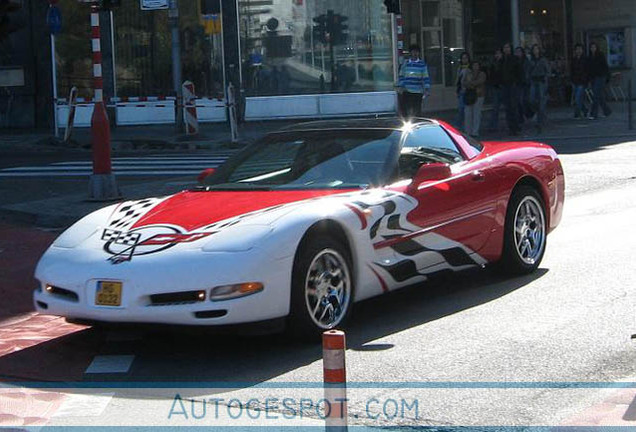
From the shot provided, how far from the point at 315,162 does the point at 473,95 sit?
50.5 feet

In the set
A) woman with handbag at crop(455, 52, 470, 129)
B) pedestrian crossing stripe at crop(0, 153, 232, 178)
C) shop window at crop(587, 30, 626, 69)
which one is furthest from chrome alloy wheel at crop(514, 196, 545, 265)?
shop window at crop(587, 30, 626, 69)

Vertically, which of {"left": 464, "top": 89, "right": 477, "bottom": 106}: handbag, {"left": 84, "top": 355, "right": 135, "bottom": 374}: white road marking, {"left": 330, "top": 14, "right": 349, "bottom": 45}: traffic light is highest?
{"left": 330, "top": 14, "right": 349, "bottom": 45}: traffic light

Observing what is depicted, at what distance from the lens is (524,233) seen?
8.91m

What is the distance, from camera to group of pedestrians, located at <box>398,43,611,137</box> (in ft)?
72.2

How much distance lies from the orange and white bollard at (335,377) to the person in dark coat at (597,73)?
75.0 ft

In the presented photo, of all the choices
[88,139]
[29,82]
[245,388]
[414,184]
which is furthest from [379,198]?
[29,82]

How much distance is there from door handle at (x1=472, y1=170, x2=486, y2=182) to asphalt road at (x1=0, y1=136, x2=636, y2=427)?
85 cm

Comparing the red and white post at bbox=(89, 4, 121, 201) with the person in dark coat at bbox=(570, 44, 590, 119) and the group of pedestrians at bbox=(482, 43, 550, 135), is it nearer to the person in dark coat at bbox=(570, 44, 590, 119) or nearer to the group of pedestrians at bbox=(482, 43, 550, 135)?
the group of pedestrians at bbox=(482, 43, 550, 135)

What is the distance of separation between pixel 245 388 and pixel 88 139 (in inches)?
823

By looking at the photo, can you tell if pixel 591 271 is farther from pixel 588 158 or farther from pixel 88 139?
pixel 88 139

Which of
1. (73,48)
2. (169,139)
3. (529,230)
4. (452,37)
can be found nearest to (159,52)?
(73,48)

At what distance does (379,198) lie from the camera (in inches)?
298

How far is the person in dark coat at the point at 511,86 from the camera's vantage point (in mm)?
23453

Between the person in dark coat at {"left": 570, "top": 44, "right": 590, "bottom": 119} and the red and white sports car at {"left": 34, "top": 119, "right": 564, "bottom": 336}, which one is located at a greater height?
the person in dark coat at {"left": 570, "top": 44, "right": 590, "bottom": 119}
